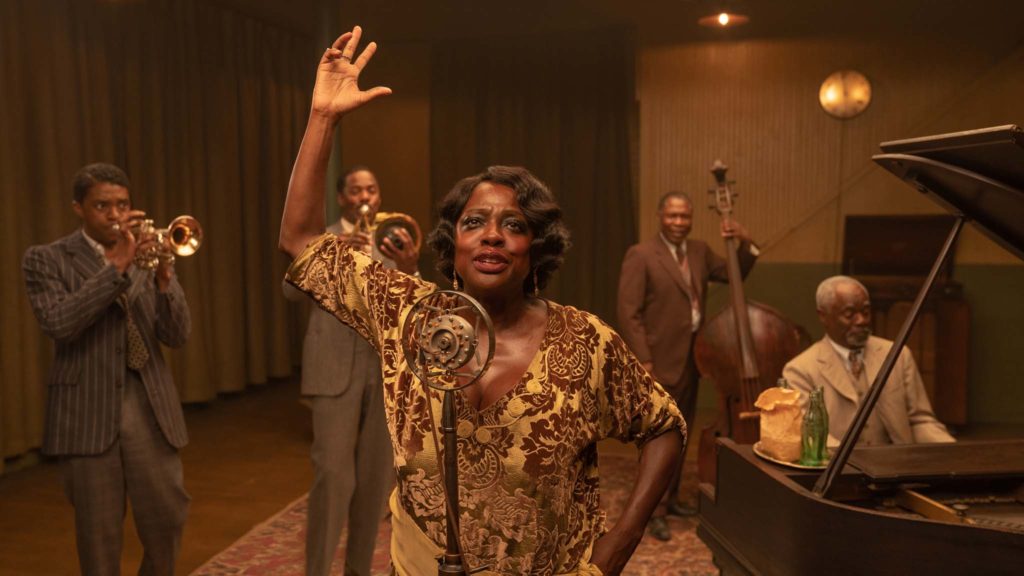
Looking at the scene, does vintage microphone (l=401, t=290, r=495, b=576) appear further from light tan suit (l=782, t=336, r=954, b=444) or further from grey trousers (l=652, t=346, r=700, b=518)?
grey trousers (l=652, t=346, r=700, b=518)

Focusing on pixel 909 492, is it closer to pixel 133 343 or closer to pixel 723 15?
pixel 133 343

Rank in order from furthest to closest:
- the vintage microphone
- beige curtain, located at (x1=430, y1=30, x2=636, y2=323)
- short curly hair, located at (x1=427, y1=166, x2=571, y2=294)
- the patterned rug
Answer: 1. beige curtain, located at (x1=430, y1=30, x2=636, y2=323)
2. the patterned rug
3. short curly hair, located at (x1=427, y1=166, x2=571, y2=294)
4. the vintage microphone

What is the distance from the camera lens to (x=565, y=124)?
7965 millimetres

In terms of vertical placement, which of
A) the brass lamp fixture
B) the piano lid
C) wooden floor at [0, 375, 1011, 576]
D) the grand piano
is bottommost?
wooden floor at [0, 375, 1011, 576]

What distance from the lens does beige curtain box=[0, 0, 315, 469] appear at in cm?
525

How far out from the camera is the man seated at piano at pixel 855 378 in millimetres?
3252

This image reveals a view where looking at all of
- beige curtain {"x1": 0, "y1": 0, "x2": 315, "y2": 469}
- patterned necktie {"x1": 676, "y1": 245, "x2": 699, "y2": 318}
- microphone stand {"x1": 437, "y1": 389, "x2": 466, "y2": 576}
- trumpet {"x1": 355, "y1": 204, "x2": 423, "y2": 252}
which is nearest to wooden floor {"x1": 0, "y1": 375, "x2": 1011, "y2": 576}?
beige curtain {"x1": 0, "y1": 0, "x2": 315, "y2": 469}

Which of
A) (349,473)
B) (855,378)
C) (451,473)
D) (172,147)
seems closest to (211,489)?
(349,473)

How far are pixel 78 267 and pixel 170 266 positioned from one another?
312 mm

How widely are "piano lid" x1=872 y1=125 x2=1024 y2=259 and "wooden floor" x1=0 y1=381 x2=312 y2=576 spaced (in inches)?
133

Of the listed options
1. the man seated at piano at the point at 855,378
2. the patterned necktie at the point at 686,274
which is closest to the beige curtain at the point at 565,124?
the patterned necktie at the point at 686,274

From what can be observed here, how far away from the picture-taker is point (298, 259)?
1706mm

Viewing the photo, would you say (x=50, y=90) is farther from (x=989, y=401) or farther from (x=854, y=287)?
(x=989, y=401)

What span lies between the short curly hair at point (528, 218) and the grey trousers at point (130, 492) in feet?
5.43
